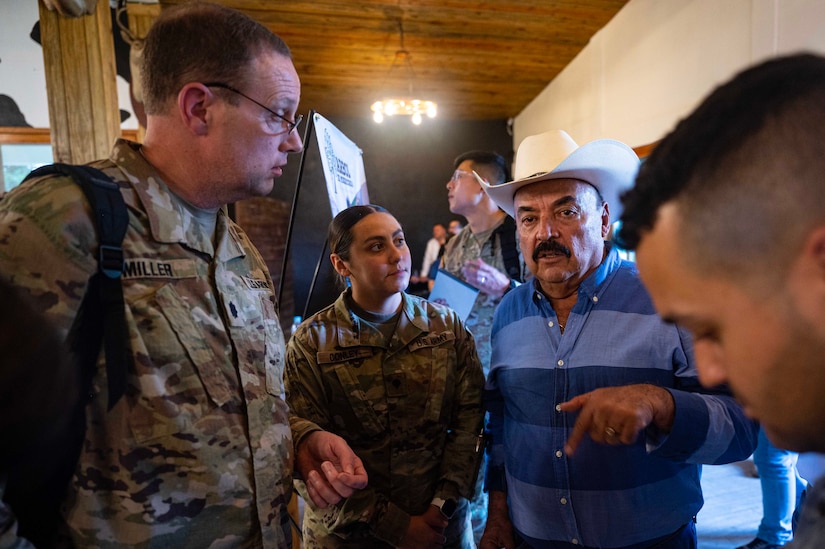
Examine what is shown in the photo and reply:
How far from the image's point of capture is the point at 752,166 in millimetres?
421

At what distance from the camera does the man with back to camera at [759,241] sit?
1.33 feet

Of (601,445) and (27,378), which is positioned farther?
(601,445)

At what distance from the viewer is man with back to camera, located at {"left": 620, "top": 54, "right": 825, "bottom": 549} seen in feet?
1.33

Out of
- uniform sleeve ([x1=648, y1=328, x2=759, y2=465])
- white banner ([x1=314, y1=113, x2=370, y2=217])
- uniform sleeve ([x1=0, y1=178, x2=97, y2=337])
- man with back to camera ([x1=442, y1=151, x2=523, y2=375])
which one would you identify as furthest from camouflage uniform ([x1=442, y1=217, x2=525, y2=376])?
uniform sleeve ([x1=0, y1=178, x2=97, y2=337])

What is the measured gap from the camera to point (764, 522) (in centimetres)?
252

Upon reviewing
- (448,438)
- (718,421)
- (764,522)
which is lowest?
(764,522)

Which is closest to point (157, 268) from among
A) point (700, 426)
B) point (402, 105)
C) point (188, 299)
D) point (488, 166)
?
point (188, 299)

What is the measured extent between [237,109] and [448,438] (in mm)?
1194

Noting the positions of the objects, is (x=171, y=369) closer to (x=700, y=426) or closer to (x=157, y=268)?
(x=157, y=268)

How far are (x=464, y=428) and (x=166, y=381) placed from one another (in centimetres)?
98

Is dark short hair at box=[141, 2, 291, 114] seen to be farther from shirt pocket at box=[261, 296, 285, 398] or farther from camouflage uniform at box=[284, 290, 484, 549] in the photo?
camouflage uniform at box=[284, 290, 484, 549]

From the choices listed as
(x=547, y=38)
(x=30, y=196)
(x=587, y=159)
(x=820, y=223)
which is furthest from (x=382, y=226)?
(x=547, y=38)

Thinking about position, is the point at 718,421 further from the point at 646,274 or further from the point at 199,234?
the point at 199,234

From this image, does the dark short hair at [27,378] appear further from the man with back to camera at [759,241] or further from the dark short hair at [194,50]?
the man with back to camera at [759,241]
